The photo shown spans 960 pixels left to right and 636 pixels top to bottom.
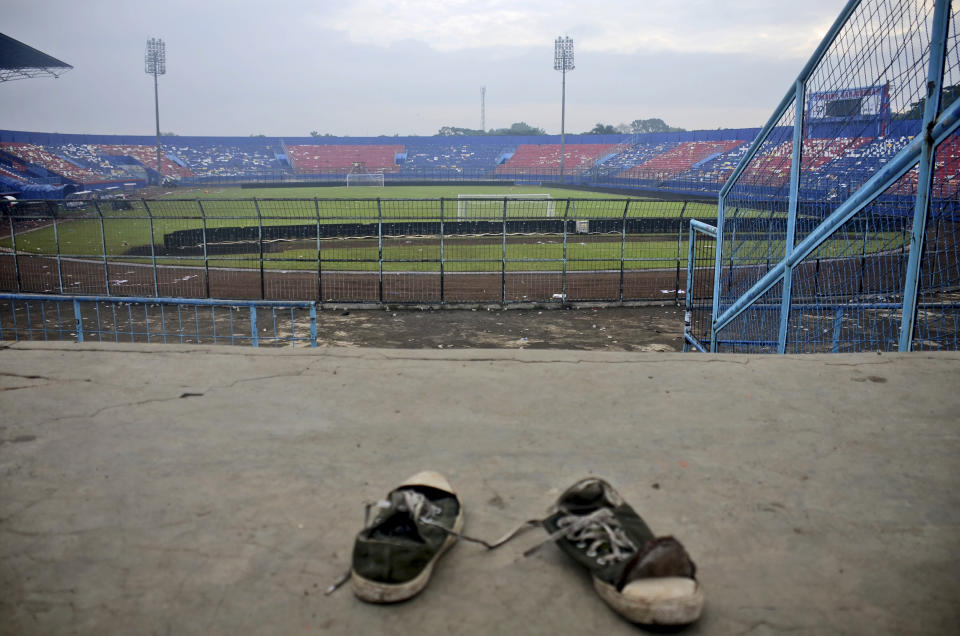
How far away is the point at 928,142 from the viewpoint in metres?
3.78

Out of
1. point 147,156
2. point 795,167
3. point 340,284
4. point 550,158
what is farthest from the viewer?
point 550,158

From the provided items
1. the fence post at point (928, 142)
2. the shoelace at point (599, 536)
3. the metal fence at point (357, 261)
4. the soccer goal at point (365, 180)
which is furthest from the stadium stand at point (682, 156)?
the shoelace at point (599, 536)

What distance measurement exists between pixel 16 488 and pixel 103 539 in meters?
0.67

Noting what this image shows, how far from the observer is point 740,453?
288 centimetres

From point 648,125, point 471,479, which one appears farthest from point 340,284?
point 648,125

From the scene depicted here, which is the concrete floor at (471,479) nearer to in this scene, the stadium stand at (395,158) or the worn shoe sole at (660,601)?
the worn shoe sole at (660,601)

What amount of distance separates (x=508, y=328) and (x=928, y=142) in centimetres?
922

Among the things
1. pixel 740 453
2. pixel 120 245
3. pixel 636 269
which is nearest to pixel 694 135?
pixel 636 269

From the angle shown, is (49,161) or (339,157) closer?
(49,161)

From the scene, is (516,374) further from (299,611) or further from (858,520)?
(299,611)

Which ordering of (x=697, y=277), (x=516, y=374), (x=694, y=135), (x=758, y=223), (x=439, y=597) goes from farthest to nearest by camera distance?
(x=694, y=135) < (x=697, y=277) < (x=758, y=223) < (x=516, y=374) < (x=439, y=597)

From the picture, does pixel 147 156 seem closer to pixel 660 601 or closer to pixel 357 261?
pixel 357 261

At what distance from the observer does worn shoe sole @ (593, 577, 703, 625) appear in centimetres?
178

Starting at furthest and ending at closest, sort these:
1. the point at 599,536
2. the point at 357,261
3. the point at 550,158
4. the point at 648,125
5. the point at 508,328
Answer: the point at 648,125, the point at 550,158, the point at 357,261, the point at 508,328, the point at 599,536
